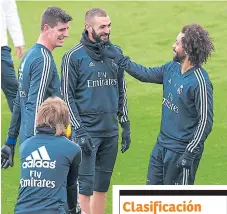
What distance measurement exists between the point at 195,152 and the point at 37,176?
6.24ft

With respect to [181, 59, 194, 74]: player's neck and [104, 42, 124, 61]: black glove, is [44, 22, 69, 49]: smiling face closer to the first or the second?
[104, 42, 124, 61]: black glove

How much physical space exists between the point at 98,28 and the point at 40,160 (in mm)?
2422

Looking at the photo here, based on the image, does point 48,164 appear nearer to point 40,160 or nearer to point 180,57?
point 40,160

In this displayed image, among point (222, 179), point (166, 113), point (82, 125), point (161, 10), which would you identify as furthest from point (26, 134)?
point (161, 10)

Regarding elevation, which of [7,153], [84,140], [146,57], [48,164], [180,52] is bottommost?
[48,164]

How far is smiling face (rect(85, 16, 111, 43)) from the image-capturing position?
11102mm

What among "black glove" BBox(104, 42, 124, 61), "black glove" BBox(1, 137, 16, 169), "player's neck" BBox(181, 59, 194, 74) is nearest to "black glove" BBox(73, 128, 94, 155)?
"black glove" BBox(1, 137, 16, 169)

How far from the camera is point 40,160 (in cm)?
911

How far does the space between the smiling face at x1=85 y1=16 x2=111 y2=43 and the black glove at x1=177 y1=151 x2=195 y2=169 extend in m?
1.62

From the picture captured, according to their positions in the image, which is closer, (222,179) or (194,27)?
(194,27)

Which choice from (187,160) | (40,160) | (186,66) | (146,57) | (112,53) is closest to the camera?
(40,160)

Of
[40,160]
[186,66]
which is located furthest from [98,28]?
[40,160]

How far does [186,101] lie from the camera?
34.0 ft

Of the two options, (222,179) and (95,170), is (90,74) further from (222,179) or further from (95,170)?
(222,179)
